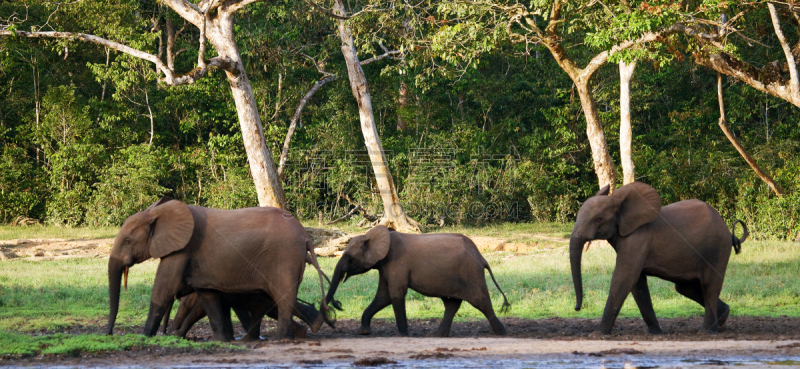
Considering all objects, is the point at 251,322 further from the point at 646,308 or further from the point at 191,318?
the point at 646,308

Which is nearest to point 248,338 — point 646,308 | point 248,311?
point 248,311

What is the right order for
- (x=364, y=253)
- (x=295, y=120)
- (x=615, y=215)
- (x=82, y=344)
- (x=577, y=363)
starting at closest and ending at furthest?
(x=577, y=363) < (x=82, y=344) < (x=615, y=215) < (x=364, y=253) < (x=295, y=120)

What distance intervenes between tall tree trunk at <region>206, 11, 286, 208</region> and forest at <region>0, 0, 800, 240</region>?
358 cm

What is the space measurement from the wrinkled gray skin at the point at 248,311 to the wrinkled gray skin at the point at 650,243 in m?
3.04

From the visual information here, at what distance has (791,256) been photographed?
15477mm

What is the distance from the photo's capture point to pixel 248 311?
9.58m

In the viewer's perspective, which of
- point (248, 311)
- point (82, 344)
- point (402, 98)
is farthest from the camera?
point (402, 98)

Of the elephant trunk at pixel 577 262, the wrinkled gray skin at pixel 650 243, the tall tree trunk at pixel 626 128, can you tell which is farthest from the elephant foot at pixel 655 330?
the tall tree trunk at pixel 626 128

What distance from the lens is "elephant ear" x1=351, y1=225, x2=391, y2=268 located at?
9.53m

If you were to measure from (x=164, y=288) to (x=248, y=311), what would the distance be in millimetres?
1254

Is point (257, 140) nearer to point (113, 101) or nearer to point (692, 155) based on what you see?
point (113, 101)

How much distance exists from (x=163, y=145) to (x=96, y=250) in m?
10.7

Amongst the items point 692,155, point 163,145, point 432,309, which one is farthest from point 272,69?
point 432,309

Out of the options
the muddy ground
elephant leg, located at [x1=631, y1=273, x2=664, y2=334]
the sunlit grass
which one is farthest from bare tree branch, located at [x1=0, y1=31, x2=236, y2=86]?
elephant leg, located at [x1=631, y1=273, x2=664, y2=334]
